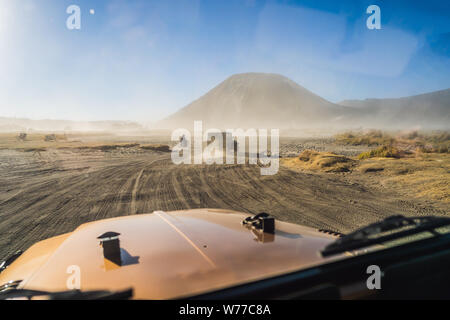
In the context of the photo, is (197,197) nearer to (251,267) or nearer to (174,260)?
(174,260)

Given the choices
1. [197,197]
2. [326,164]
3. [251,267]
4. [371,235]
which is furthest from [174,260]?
[326,164]

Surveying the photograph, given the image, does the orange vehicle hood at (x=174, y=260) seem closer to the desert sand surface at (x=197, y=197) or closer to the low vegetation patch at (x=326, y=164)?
the desert sand surface at (x=197, y=197)

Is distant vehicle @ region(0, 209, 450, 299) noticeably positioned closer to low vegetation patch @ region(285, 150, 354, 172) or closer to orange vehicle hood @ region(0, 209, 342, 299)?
orange vehicle hood @ region(0, 209, 342, 299)

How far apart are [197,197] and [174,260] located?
6.90 meters

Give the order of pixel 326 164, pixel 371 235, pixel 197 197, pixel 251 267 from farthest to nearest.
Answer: pixel 326 164 < pixel 197 197 < pixel 251 267 < pixel 371 235

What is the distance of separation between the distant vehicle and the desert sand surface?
422 centimetres

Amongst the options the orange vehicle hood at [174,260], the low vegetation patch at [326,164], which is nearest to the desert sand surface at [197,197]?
the low vegetation patch at [326,164]

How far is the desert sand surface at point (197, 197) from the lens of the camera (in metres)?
6.32

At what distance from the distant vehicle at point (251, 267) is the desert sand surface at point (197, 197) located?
4.22 meters

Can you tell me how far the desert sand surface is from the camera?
6316 millimetres

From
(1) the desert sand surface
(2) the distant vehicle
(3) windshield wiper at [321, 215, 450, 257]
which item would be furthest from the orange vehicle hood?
(1) the desert sand surface

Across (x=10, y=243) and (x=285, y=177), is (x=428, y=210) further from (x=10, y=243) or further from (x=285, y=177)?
(x=10, y=243)

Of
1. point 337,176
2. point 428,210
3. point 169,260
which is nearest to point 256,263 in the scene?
point 169,260

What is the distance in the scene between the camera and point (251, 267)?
1.48 meters
